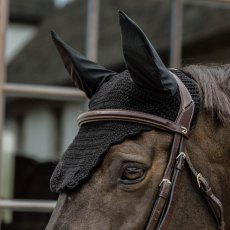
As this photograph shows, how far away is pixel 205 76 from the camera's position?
238 cm

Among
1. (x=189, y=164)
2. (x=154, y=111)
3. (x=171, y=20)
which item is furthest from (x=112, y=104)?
(x=171, y=20)

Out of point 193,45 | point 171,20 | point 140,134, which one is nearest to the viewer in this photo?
point 140,134

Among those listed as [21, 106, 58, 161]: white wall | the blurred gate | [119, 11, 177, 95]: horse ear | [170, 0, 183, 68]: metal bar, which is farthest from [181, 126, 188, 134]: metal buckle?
[21, 106, 58, 161]: white wall

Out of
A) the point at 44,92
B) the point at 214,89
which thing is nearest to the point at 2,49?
the point at 44,92

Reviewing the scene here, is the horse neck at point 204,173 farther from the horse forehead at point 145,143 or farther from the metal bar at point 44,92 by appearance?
the metal bar at point 44,92

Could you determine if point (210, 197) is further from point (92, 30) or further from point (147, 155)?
point (92, 30)

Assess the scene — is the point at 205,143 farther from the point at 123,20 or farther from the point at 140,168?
the point at 123,20

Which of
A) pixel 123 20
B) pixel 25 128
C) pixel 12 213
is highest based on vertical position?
pixel 123 20

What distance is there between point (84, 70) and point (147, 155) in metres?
0.43

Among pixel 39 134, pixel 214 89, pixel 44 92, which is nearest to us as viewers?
pixel 214 89

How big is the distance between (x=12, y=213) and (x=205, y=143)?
86.5 inches

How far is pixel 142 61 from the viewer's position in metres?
2.11

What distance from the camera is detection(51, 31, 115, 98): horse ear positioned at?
243 cm

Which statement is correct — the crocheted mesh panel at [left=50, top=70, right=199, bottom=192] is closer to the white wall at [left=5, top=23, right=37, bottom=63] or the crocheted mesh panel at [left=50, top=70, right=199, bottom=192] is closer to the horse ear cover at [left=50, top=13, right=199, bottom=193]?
the horse ear cover at [left=50, top=13, right=199, bottom=193]
